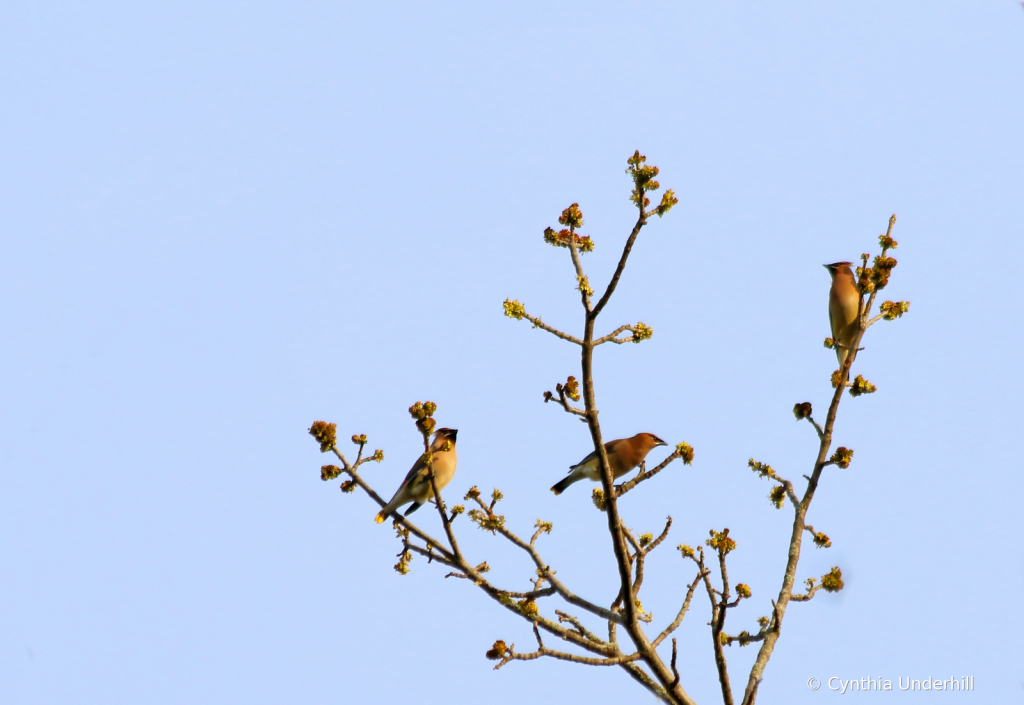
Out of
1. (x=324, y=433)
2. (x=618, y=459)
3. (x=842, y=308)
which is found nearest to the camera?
(x=324, y=433)

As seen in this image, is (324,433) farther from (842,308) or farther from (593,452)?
(842,308)

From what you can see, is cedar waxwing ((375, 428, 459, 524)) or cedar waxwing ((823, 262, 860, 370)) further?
cedar waxwing ((823, 262, 860, 370))

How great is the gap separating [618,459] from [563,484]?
2.20 ft

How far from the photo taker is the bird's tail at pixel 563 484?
7.40m

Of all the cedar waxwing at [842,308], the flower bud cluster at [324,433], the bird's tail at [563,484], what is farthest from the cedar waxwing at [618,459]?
the flower bud cluster at [324,433]

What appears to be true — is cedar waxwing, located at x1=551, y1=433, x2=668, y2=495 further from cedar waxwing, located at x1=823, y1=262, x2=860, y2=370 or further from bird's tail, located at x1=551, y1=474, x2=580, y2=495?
cedar waxwing, located at x1=823, y1=262, x2=860, y2=370

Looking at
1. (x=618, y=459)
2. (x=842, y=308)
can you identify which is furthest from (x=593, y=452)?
(x=842, y=308)

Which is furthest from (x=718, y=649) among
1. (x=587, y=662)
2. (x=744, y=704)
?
(x=587, y=662)

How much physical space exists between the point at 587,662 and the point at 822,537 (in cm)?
157

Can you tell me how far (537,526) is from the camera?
5250 mm

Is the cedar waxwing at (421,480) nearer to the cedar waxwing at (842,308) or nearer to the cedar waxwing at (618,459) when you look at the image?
the cedar waxwing at (618,459)

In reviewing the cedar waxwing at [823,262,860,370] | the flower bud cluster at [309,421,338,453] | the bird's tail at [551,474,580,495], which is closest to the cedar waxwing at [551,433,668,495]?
the bird's tail at [551,474,580,495]

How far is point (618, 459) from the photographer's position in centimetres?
696

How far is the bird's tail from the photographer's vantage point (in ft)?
24.3
